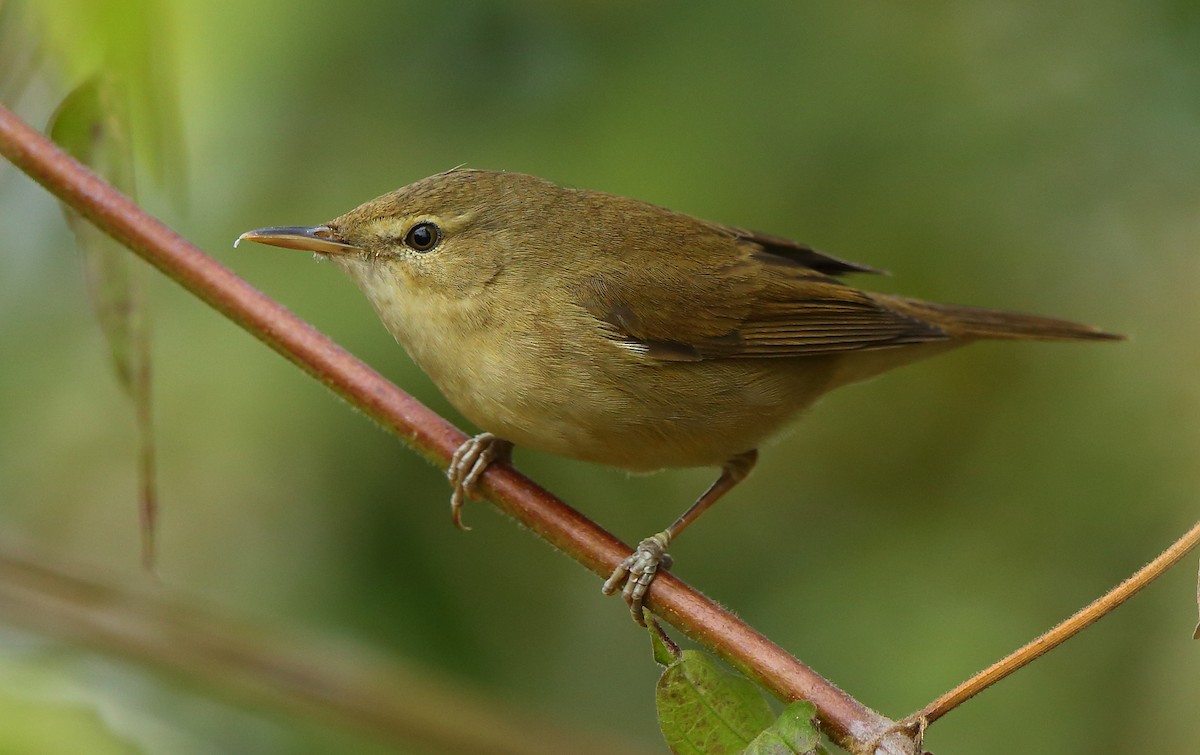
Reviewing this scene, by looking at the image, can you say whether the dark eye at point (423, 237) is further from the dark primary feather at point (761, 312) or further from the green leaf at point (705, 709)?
the green leaf at point (705, 709)

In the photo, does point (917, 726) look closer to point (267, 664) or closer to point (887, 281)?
point (267, 664)

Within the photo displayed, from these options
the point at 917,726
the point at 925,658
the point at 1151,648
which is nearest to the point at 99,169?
the point at 917,726

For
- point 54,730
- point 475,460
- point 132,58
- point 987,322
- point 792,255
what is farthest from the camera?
point 792,255

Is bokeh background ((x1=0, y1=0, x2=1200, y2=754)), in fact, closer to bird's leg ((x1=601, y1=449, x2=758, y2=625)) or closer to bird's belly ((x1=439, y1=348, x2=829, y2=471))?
bird's belly ((x1=439, y1=348, x2=829, y2=471))

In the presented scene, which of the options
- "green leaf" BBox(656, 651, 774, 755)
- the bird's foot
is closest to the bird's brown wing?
the bird's foot

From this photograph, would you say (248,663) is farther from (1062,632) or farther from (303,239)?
(1062,632)

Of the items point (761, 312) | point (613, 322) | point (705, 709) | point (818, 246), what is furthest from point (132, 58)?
point (818, 246)
